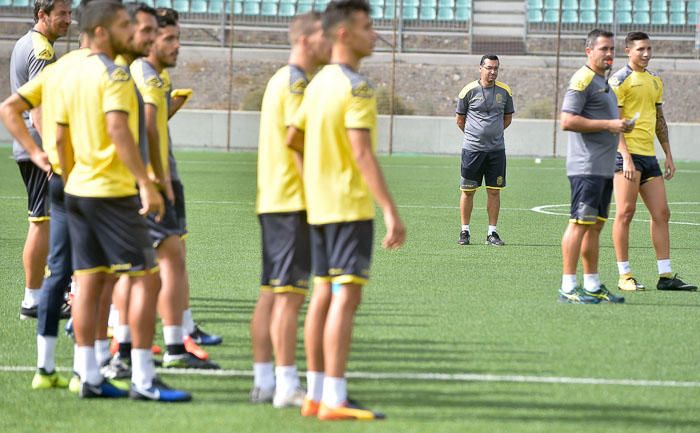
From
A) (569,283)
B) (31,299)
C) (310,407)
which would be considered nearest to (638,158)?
(569,283)

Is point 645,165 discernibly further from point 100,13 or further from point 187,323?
point 100,13

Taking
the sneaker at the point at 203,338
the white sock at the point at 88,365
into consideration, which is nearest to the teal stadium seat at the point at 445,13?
the sneaker at the point at 203,338

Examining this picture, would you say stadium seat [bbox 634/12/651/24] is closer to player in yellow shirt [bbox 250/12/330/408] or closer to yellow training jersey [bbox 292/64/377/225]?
player in yellow shirt [bbox 250/12/330/408]

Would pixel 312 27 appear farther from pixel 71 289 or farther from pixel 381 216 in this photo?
pixel 381 216

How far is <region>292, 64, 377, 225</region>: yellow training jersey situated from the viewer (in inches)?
217

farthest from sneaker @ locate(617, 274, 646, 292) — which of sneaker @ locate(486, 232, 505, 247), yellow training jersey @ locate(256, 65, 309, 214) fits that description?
yellow training jersey @ locate(256, 65, 309, 214)

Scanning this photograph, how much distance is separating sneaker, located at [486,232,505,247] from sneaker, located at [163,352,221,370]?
7271mm

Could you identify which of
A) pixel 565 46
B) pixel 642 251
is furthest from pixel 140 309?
pixel 565 46

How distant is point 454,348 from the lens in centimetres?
757

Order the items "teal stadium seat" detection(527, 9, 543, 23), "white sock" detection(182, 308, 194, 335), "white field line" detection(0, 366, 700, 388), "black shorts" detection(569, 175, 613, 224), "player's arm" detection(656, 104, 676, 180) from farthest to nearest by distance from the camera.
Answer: "teal stadium seat" detection(527, 9, 543, 23) → "player's arm" detection(656, 104, 676, 180) → "black shorts" detection(569, 175, 613, 224) → "white sock" detection(182, 308, 194, 335) → "white field line" detection(0, 366, 700, 388)

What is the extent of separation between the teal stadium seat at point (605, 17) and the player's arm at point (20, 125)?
33.9 metres

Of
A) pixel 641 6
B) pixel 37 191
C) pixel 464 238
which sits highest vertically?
pixel 641 6

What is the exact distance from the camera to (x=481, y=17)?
39.4 metres

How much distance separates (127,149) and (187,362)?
1629mm
